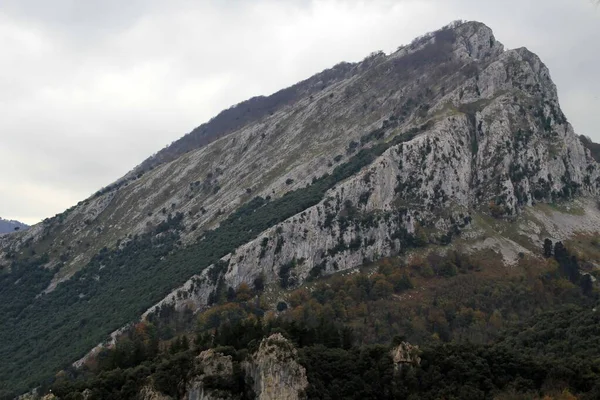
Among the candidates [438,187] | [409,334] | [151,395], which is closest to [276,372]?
[151,395]

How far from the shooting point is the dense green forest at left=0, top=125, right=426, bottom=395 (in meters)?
144

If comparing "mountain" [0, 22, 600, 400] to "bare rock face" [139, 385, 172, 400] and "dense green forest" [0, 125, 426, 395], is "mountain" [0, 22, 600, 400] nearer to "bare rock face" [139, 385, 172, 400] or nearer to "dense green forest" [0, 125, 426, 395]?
"dense green forest" [0, 125, 426, 395]

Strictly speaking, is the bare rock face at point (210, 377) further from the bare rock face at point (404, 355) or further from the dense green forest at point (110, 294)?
the dense green forest at point (110, 294)

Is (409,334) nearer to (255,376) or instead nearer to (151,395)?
(255,376)

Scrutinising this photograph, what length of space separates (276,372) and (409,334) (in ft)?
213

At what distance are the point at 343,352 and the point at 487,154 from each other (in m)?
125

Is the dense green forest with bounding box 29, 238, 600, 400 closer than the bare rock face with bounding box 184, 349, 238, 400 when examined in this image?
Yes

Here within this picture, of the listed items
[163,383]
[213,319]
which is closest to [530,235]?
[213,319]

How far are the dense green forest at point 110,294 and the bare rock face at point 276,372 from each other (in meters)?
82.1

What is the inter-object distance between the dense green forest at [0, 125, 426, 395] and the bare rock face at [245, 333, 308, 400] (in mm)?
82128

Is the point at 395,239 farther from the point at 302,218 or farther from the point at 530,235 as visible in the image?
the point at 530,235

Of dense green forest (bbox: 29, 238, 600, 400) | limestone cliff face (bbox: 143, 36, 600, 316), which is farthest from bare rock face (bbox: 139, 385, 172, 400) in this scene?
limestone cliff face (bbox: 143, 36, 600, 316)

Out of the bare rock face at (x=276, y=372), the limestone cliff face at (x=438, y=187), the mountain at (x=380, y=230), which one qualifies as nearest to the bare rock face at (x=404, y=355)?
the bare rock face at (x=276, y=372)

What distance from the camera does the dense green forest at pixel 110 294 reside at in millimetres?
143500
